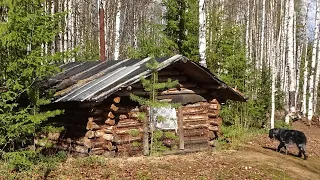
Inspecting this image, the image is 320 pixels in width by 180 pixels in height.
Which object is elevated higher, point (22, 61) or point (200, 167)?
point (22, 61)

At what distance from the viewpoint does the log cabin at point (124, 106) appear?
13.3 metres

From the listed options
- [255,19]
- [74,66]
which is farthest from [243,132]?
[255,19]

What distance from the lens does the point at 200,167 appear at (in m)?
12.9

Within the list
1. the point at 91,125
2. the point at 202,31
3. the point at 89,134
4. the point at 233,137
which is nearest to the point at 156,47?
the point at 202,31

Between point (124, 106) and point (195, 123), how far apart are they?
10.3ft

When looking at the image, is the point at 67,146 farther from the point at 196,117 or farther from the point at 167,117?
the point at 196,117

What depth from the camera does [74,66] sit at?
58.0 ft

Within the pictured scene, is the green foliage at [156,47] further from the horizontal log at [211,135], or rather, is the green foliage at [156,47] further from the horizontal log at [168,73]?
the horizontal log at [211,135]

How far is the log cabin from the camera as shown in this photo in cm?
1326

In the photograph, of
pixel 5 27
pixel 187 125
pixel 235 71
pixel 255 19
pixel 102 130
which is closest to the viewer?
pixel 5 27

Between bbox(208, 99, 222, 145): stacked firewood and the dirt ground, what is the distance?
0.72 meters

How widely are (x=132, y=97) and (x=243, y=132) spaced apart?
9894mm

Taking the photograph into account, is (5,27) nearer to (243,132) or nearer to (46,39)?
(46,39)

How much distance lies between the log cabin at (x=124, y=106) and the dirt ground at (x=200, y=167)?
822 millimetres
